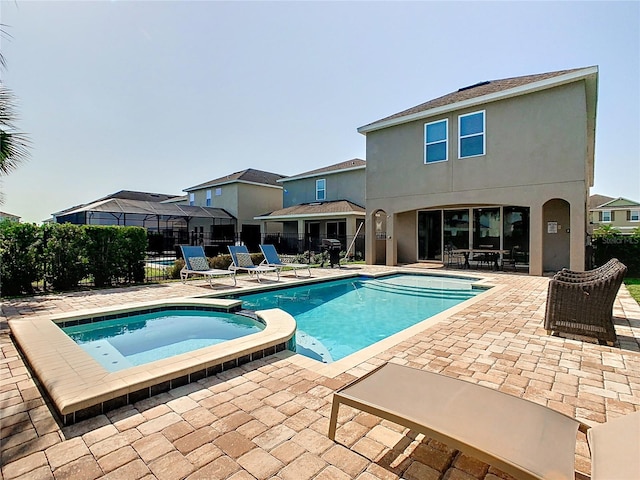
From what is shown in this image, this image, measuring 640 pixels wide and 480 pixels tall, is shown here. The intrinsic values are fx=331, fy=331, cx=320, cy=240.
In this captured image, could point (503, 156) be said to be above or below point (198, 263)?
above

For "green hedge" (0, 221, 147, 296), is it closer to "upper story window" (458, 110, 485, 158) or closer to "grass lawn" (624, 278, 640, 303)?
"upper story window" (458, 110, 485, 158)

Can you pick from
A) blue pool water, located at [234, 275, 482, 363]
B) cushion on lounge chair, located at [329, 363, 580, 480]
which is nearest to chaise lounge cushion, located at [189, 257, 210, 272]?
blue pool water, located at [234, 275, 482, 363]

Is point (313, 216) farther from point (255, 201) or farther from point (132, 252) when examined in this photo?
point (132, 252)

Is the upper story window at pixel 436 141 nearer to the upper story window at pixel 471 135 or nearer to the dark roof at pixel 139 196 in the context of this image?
the upper story window at pixel 471 135

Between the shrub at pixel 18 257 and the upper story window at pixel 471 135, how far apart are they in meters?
15.9

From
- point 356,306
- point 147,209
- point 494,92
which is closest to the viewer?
point 356,306

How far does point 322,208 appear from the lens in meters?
23.5

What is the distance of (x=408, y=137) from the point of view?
16.7 m

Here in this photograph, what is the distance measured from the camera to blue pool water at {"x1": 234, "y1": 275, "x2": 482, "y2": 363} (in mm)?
6715

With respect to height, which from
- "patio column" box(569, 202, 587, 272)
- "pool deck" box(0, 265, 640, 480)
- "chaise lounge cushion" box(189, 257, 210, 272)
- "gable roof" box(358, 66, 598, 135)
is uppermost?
"gable roof" box(358, 66, 598, 135)

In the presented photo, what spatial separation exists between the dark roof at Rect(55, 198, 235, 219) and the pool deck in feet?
60.4

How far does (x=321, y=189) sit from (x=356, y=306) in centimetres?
1797

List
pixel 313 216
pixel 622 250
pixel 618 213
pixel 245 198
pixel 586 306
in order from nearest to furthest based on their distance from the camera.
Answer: pixel 586 306
pixel 622 250
pixel 313 216
pixel 245 198
pixel 618 213

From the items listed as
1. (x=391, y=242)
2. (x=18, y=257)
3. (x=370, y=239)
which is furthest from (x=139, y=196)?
(x=391, y=242)
